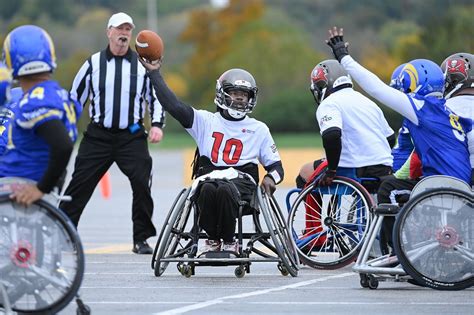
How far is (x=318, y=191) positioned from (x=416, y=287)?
80.4 inches

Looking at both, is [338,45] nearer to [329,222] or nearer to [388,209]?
[388,209]

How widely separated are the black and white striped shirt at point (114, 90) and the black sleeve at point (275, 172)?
7.92 feet

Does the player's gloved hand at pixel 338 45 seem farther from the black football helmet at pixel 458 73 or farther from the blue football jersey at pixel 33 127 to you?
the blue football jersey at pixel 33 127

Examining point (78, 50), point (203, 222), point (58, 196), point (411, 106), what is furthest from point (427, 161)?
point (78, 50)

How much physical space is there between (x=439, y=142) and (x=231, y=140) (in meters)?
2.02

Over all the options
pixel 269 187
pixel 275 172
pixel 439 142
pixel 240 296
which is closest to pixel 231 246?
pixel 269 187

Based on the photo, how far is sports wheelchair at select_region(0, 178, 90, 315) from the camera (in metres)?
8.49

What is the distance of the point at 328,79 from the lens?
13.2 m

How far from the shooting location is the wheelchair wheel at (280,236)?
453 inches

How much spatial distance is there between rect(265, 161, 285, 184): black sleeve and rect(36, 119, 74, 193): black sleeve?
3.81 metres

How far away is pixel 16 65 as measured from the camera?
8.85 meters

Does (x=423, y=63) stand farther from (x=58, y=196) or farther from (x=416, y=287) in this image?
(x=58, y=196)

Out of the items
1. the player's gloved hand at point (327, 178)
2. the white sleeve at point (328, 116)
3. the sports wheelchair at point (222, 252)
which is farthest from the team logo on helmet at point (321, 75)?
the sports wheelchair at point (222, 252)

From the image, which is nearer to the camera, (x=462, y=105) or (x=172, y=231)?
(x=172, y=231)
